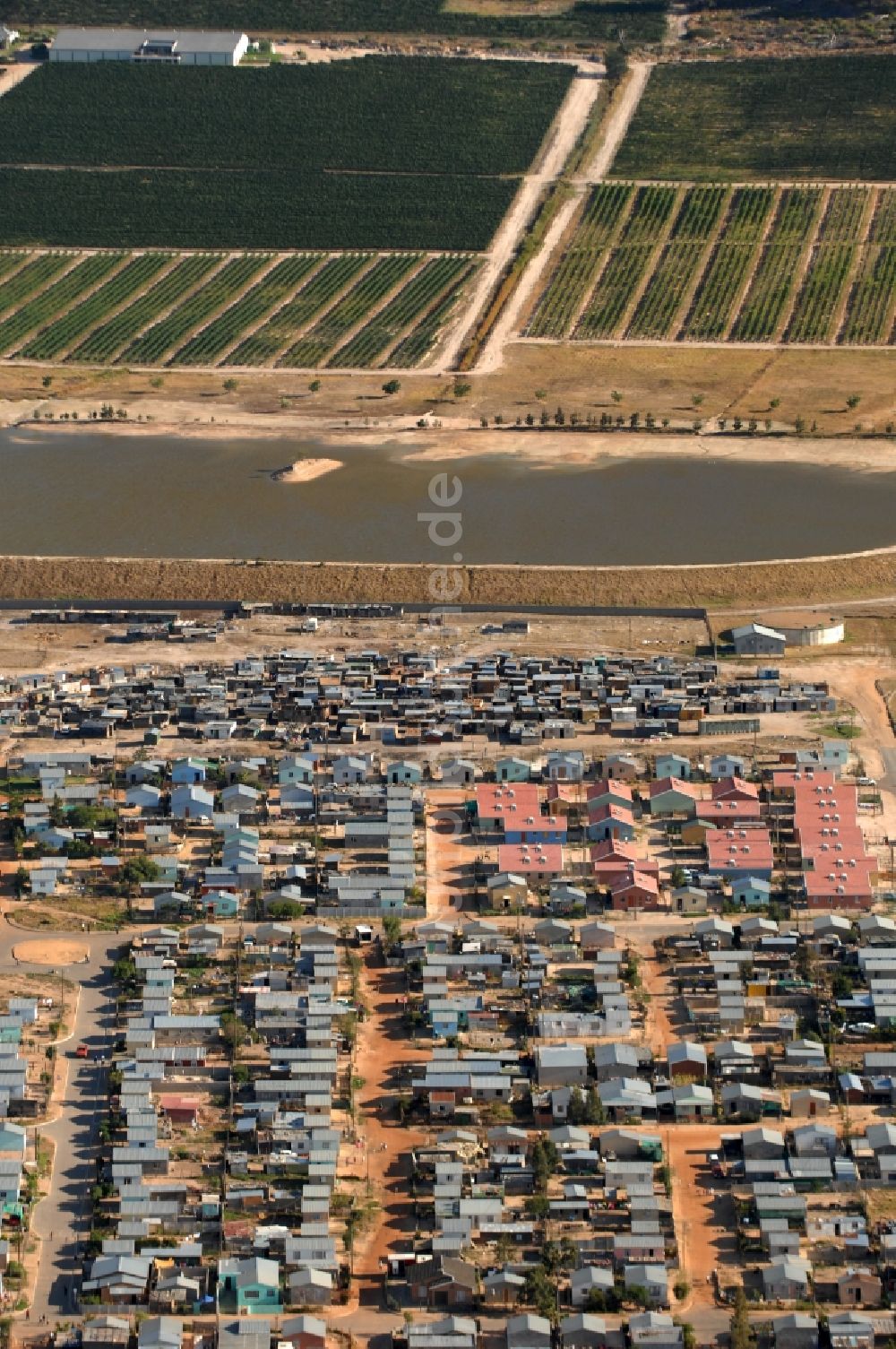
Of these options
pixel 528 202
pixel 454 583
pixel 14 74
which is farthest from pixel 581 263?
pixel 14 74

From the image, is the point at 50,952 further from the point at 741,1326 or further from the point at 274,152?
the point at 274,152

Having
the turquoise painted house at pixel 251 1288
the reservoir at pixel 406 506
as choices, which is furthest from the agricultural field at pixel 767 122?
Result: the turquoise painted house at pixel 251 1288

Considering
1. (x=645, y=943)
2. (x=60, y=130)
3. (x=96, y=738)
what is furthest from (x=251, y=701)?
(x=60, y=130)

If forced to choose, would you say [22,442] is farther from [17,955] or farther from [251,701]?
[17,955]

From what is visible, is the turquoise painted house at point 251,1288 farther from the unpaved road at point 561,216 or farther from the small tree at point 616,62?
the small tree at point 616,62

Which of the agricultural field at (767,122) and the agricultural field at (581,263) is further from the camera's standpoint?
the agricultural field at (767,122)

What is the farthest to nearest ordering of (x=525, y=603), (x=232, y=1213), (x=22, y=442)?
(x=22, y=442) < (x=525, y=603) < (x=232, y=1213)
